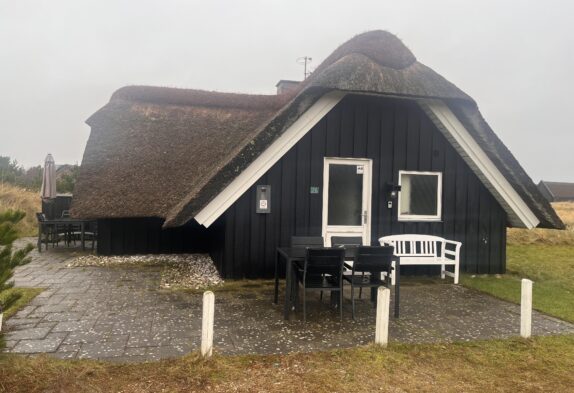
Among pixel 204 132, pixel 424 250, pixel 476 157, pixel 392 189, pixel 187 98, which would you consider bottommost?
pixel 424 250

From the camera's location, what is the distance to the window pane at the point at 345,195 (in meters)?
8.44

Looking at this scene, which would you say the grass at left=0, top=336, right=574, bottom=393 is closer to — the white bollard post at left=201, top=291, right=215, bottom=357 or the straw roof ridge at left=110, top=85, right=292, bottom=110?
the white bollard post at left=201, top=291, right=215, bottom=357

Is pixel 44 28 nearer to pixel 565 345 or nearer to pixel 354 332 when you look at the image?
pixel 354 332

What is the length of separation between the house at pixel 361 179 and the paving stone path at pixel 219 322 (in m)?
1.50

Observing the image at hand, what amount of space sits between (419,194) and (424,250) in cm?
125

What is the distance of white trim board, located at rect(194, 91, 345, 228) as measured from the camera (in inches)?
286

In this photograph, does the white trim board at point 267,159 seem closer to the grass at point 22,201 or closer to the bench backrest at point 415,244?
the bench backrest at point 415,244

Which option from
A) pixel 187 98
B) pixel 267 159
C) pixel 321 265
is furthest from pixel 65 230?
pixel 321 265

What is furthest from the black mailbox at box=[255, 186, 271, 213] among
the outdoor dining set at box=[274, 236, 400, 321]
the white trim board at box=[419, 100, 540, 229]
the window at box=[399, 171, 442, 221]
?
the white trim board at box=[419, 100, 540, 229]

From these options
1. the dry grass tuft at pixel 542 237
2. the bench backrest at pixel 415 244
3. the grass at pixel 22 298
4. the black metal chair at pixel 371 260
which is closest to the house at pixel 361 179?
the bench backrest at pixel 415 244

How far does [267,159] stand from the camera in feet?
25.1

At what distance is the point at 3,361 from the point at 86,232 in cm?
932

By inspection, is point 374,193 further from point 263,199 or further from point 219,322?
point 219,322

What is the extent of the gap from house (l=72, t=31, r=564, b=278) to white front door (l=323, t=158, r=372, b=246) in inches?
0.8
